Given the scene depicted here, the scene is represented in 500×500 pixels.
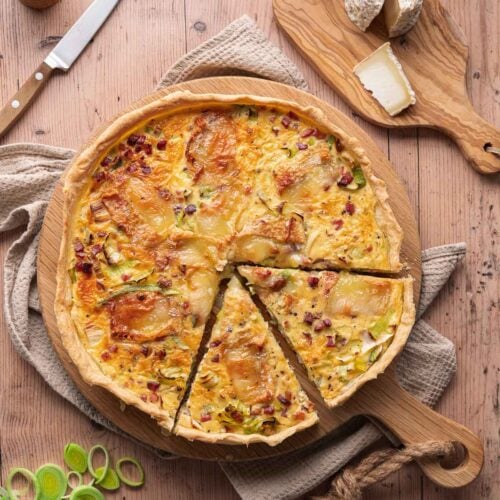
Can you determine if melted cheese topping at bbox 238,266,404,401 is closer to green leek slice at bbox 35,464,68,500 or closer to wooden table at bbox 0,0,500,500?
wooden table at bbox 0,0,500,500

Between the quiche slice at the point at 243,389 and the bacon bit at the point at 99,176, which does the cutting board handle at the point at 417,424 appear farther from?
the bacon bit at the point at 99,176

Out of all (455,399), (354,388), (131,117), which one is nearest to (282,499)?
(354,388)

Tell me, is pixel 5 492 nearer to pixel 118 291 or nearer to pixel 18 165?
pixel 118 291

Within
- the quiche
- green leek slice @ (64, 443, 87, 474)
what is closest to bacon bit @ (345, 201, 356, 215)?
the quiche

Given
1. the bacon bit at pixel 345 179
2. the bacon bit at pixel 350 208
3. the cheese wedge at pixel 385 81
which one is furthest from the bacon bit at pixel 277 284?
the cheese wedge at pixel 385 81

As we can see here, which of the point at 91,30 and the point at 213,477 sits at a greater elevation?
the point at 91,30

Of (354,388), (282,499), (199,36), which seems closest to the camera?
(354,388)
